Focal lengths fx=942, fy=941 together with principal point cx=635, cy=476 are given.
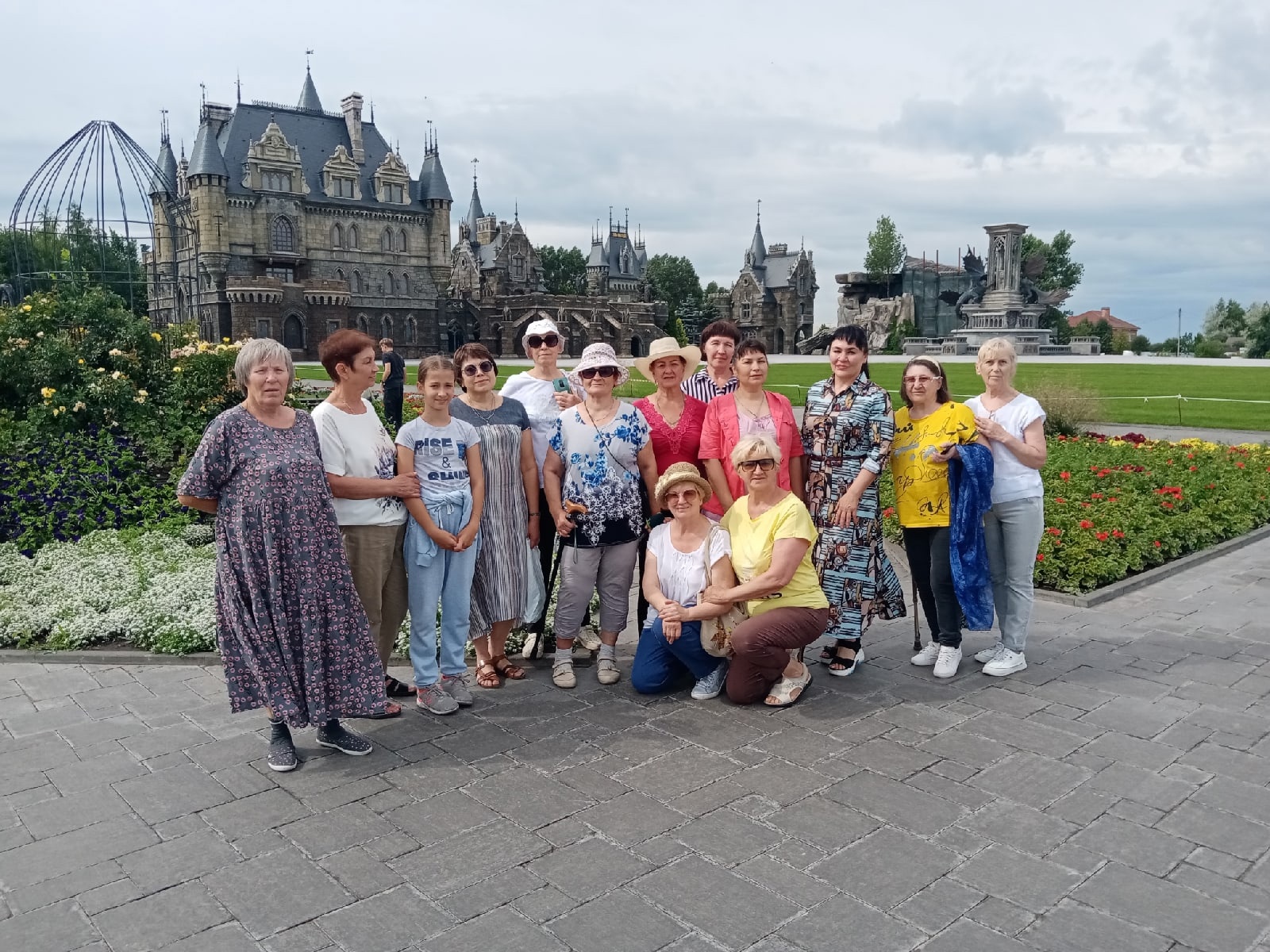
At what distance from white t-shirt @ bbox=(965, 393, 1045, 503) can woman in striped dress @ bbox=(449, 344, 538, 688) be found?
9.11ft

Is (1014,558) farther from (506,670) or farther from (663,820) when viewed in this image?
(506,670)

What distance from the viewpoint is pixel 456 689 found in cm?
538

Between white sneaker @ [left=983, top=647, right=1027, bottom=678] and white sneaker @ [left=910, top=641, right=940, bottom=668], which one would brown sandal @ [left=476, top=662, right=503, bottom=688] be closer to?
white sneaker @ [left=910, top=641, right=940, bottom=668]

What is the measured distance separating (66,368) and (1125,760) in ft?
33.5

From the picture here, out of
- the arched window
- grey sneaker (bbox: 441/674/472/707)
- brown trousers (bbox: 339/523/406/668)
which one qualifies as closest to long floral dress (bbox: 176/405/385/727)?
brown trousers (bbox: 339/523/406/668)

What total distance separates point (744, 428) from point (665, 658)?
1.41 meters

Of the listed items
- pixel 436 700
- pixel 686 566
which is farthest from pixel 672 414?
pixel 436 700

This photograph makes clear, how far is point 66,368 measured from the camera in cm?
988

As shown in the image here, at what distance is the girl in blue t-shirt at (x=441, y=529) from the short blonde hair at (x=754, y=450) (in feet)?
4.71

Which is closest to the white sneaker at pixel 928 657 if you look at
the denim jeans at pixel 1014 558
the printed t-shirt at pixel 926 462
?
the denim jeans at pixel 1014 558

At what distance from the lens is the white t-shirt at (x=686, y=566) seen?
5258 mm

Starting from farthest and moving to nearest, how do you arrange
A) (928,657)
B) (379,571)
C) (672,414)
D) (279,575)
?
(928,657) < (672,414) < (379,571) < (279,575)

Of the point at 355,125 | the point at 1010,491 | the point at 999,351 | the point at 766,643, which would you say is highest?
the point at 355,125

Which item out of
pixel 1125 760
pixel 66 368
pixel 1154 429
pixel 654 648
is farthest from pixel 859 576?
pixel 1154 429
